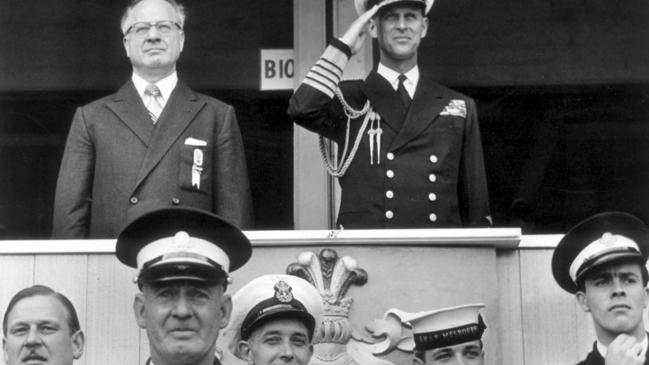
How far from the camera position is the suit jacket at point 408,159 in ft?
23.7

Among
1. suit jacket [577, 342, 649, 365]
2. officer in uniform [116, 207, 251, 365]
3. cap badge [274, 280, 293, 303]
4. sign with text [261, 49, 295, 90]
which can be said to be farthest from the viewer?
sign with text [261, 49, 295, 90]

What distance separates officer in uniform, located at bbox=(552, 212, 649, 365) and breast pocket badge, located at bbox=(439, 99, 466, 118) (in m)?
0.97

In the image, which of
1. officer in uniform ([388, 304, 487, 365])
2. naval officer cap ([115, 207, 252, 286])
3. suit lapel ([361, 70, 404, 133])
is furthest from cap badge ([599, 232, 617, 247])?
naval officer cap ([115, 207, 252, 286])

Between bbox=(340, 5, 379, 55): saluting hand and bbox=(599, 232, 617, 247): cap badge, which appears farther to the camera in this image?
bbox=(340, 5, 379, 55): saluting hand

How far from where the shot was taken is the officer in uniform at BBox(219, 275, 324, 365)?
602cm

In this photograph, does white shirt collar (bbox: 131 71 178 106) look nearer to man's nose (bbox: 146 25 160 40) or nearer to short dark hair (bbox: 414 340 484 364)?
man's nose (bbox: 146 25 160 40)

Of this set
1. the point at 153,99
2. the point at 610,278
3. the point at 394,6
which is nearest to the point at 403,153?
the point at 394,6

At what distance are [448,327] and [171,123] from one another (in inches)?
68.7

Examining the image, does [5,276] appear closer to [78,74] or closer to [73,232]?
[73,232]

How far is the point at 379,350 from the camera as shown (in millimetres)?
6793

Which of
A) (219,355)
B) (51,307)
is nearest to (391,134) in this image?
(219,355)

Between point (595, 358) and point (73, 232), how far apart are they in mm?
2275

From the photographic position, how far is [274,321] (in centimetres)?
607

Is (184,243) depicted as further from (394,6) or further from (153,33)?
(394,6)
